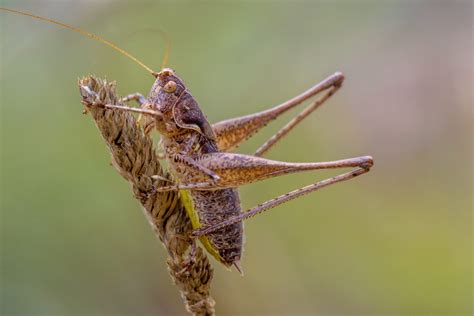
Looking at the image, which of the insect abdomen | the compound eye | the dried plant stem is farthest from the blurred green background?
the dried plant stem

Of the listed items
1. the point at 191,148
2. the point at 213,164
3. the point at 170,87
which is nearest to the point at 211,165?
the point at 213,164

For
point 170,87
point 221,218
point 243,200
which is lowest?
point 243,200

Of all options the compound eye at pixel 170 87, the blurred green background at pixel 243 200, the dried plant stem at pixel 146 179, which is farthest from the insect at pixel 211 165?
the blurred green background at pixel 243 200

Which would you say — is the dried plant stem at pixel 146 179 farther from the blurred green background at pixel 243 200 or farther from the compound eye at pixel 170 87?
the blurred green background at pixel 243 200

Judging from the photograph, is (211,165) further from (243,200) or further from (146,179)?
(243,200)

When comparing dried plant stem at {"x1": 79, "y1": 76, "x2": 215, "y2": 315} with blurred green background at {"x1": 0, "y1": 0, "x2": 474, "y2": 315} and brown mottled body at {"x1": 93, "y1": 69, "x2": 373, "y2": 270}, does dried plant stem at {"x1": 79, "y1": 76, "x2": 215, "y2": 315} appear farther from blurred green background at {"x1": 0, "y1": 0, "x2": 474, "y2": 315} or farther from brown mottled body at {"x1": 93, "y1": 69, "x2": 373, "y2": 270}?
blurred green background at {"x1": 0, "y1": 0, "x2": 474, "y2": 315}
